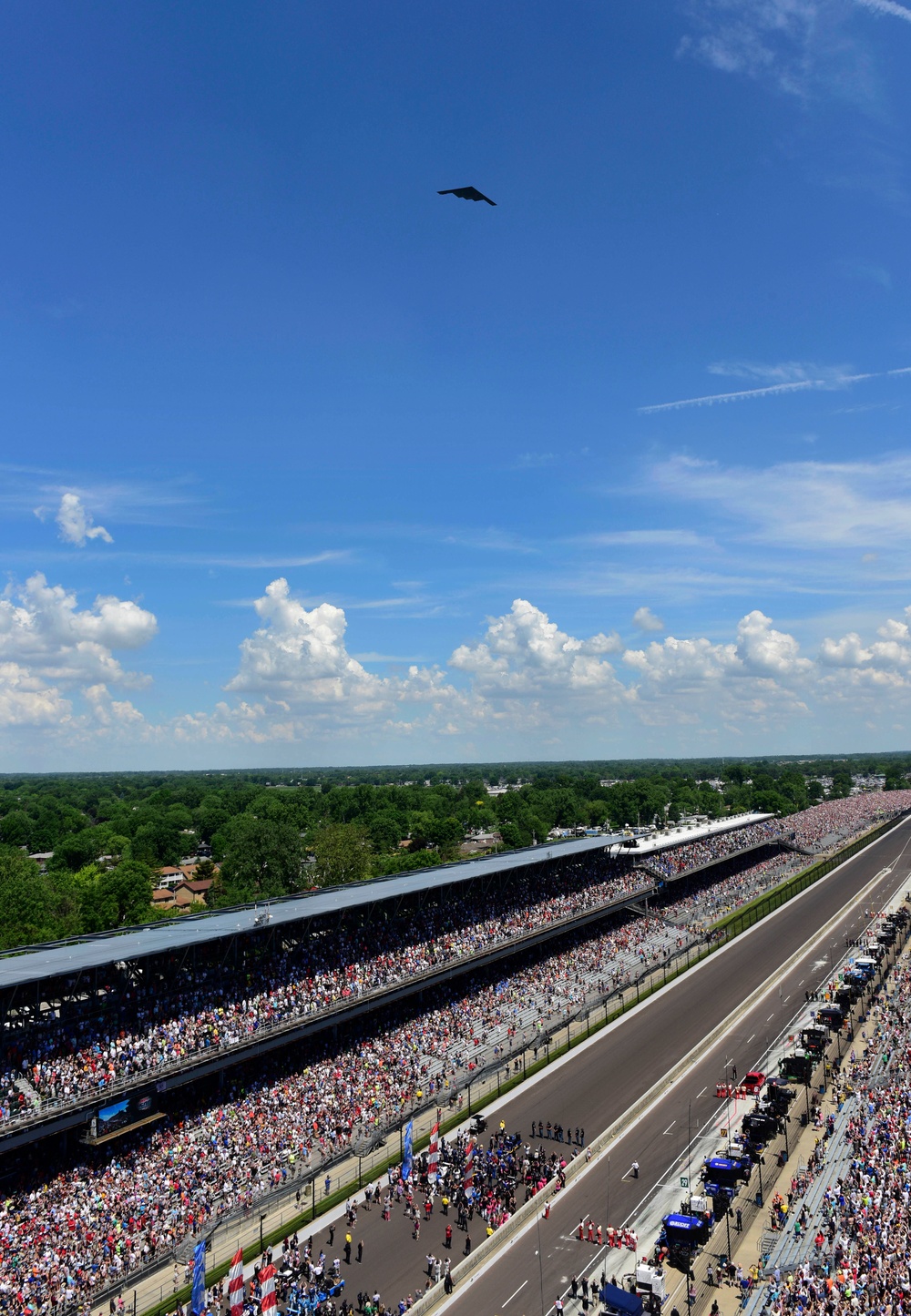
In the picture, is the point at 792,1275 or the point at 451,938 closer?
the point at 792,1275

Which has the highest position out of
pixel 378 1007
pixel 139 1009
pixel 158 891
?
pixel 139 1009

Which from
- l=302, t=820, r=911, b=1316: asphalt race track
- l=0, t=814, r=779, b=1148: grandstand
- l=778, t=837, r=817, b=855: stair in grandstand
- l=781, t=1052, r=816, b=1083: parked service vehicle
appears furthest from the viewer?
l=778, t=837, r=817, b=855: stair in grandstand

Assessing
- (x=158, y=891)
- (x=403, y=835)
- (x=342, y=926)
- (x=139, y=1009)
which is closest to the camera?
(x=139, y=1009)

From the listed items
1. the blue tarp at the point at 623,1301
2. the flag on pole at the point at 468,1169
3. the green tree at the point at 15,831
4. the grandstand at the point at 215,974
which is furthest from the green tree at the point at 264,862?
the green tree at the point at 15,831

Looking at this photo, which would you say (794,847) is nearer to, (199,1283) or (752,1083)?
(752,1083)

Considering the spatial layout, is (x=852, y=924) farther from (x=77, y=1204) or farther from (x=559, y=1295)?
(x=77, y=1204)

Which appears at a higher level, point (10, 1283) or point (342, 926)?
point (342, 926)

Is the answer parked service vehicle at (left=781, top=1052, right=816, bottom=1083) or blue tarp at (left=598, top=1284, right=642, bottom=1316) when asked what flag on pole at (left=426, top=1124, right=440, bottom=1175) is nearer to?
blue tarp at (left=598, top=1284, right=642, bottom=1316)

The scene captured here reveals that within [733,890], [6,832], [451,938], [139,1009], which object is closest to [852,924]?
[733,890]

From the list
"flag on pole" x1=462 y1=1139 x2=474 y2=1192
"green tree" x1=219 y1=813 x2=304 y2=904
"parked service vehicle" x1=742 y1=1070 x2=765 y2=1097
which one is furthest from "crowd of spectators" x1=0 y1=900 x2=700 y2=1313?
"green tree" x1=219 y1=813 x2=304 y2=904
